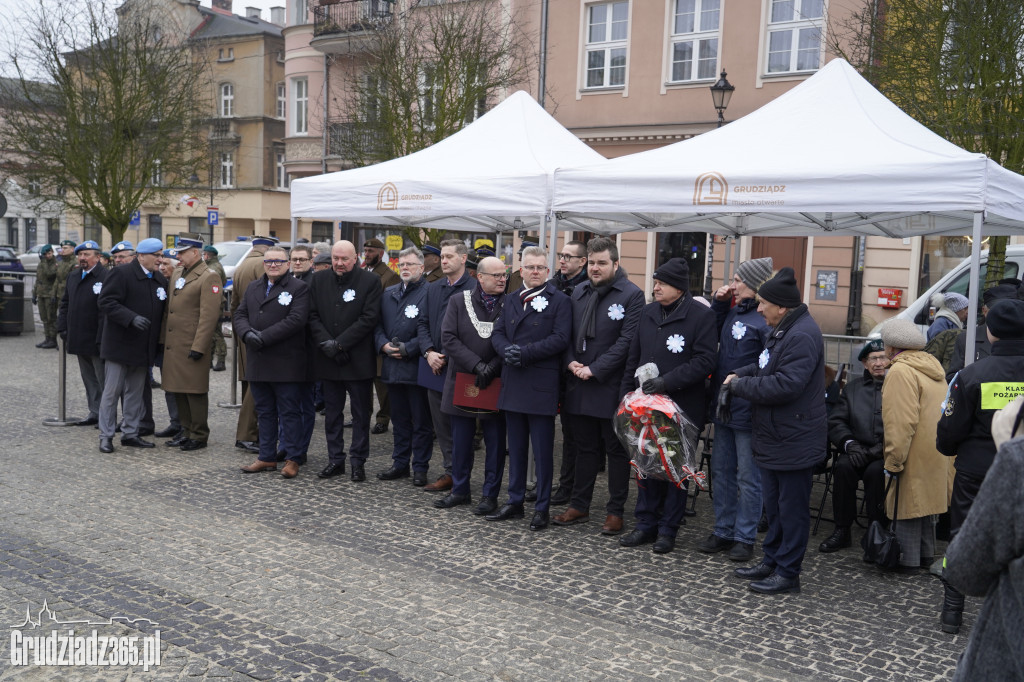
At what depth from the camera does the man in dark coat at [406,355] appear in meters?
7.89

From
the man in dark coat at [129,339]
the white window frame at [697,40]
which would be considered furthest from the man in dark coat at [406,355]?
the white window frame at [697,40]

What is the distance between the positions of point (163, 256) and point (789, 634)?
8.81 metres

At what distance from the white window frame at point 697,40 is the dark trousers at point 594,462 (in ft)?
56.5

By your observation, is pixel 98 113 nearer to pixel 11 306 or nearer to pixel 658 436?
pixel 11 306

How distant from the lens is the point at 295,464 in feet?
26.7

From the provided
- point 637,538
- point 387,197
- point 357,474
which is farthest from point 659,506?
point 387,197

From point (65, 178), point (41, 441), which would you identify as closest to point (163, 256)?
point (41, 441)

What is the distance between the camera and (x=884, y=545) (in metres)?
5.89

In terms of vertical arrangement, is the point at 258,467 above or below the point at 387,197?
below

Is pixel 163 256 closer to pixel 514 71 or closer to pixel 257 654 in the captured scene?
pixel 257 654

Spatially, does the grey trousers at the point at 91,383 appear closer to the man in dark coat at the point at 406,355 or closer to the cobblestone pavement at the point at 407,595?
the cobblestone pavement at the point at 407,595

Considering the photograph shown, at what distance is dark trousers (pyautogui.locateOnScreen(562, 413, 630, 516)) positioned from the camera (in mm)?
6762

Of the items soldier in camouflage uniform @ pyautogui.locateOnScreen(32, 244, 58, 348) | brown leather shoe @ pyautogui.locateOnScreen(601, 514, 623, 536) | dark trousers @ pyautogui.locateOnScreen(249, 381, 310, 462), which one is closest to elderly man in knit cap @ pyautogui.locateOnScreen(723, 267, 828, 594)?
brown leather shoe @ pyautogui.locateOnScreen(601, 514, 623, 536)

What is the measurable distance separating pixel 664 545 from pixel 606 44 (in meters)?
19.6
